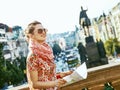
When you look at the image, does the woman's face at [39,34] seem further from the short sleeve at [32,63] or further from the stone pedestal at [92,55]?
the stone pedestal at [92,55]

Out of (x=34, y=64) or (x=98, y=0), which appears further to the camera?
(x=98, y=0)

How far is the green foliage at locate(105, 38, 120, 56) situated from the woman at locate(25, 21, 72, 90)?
1.33 meters

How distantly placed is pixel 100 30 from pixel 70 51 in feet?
1.28

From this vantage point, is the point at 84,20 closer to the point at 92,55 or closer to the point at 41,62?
the point at 92,55

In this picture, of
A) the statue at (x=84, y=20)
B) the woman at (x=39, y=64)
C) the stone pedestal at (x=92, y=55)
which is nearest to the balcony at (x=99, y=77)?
the stone pedestal at (x=92, y=55)

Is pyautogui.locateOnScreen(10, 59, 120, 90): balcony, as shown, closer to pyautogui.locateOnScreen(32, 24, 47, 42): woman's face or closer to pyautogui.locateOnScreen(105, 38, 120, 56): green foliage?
pyautogui.locateOnScreen(105, 38, 120, 56): green foliage

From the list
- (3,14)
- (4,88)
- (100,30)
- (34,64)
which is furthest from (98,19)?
(34,64)

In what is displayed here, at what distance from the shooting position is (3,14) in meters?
2.85

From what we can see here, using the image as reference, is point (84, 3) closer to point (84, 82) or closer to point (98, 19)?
point (98, 19)

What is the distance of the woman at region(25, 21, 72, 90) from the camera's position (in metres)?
1.49

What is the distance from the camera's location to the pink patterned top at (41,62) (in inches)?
Result: 59.5

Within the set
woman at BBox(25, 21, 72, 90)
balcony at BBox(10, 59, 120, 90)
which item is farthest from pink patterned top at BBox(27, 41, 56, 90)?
balcony at BBox(10, 59, 120, 90)

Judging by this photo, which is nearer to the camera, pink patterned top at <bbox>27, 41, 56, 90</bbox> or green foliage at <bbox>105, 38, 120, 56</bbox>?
pink patterned top at <bbox>27, 41, 56, 90</bbox>

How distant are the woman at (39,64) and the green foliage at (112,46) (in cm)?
133
